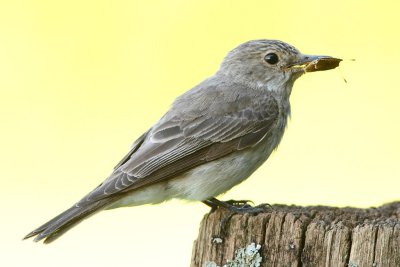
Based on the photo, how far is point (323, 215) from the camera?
20.4 ft

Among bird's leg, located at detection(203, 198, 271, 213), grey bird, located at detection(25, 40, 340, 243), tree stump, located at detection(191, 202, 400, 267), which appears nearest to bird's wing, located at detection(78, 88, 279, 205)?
grey bird, located at detection(25, 40, 340, 243)

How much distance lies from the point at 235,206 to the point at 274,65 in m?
1.84

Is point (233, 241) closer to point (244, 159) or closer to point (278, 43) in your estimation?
point (244, 159)

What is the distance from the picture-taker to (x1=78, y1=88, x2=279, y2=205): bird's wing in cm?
714

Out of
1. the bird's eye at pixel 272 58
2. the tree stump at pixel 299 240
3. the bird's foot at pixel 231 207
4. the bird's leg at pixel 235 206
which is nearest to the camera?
the tree stump at pixel 299 240

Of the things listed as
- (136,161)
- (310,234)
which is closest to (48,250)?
(136,161)

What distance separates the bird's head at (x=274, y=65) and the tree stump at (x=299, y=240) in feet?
6.62

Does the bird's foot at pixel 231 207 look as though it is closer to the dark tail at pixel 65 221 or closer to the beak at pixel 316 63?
the dark tail at pixel 65 221

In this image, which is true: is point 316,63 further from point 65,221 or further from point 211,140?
point 65,221

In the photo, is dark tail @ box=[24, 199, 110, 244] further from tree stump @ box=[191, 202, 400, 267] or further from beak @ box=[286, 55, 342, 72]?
beak @ box=[286, 55, 342, 72]

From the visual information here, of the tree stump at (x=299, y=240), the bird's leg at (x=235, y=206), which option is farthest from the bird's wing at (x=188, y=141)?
the tree stump at (x=299, y=240)

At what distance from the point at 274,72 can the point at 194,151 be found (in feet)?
4.32

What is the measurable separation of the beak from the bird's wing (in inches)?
17.4

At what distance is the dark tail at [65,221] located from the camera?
6.72 meters
